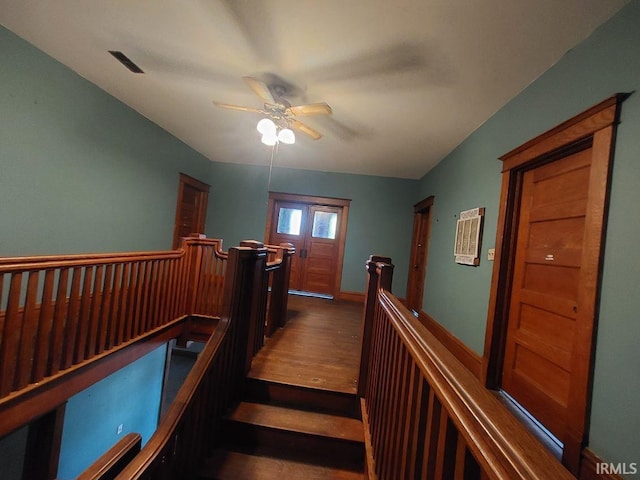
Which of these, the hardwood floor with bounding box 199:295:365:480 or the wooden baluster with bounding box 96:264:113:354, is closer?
the hardwood floor with bounding box 199:295:365:480

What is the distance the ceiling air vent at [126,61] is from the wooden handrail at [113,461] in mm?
2887

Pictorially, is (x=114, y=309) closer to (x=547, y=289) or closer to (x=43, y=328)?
(x=43, y=328)

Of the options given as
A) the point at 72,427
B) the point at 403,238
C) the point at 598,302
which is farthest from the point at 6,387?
the point at 403,238

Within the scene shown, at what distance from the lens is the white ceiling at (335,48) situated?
1.61 metres

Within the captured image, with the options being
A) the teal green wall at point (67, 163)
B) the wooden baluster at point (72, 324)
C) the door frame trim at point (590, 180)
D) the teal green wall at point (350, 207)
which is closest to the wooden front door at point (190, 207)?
the teal green wall at point (350, 207)

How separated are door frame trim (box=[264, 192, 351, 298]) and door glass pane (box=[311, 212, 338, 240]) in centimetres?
18

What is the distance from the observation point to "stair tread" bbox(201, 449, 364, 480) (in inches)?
60.7

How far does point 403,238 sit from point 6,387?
17.4 ft

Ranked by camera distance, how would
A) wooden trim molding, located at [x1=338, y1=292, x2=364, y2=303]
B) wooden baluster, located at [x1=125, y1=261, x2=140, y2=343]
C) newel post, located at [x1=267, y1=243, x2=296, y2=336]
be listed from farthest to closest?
1. wooden trim molding, located at [x1=338, y1=292, x2=364, y2=303]
2. newel post, located at [x1=267, y1=243, x2=296, y2=336]
3. wooden baluster, located at [x1=125, y1=261, x2=140, y2=343]

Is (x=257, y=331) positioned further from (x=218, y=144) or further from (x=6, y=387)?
(x=218, y=144)

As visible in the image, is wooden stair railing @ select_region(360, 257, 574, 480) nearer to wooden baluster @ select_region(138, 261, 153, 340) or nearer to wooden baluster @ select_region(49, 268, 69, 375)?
wooden baluster @ select_region(49, 268, 69, 375)

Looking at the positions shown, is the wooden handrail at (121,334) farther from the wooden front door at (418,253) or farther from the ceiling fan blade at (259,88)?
the wooden front door at (418,253)

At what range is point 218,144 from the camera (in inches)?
179

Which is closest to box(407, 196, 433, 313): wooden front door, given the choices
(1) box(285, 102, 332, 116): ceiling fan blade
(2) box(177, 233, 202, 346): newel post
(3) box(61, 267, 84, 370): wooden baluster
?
(1) box(285, 102, 332, 116): ceiling fan blade
